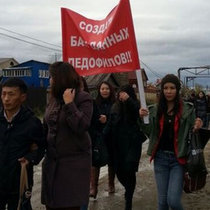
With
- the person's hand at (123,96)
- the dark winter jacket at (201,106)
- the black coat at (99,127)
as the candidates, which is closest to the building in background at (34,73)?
the dark winter jacket at (201,106)

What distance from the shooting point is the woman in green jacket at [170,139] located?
12.9 ft

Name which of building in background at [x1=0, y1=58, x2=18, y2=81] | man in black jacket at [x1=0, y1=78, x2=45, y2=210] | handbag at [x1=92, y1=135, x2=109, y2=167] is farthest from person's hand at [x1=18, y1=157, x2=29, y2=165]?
building in background at [x1=0, y1=58, x2=18, y2=81]

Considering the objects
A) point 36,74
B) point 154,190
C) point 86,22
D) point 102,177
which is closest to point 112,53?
point 86,22

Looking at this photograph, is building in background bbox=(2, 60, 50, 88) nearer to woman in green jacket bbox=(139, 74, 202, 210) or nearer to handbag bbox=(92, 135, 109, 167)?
handbag bbox=(92, 135, 109, 167)

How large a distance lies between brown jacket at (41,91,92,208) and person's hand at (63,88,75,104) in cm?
7

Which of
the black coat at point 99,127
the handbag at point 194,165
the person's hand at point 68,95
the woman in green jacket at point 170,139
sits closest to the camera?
the person's hand at point 68,95

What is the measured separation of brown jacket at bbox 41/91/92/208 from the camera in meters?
3.29

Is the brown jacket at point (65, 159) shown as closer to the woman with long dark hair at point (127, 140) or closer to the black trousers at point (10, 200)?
the black trousers at point (10, 200)

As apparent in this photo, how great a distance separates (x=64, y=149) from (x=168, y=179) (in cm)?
127

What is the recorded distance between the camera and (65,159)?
10.9 feet

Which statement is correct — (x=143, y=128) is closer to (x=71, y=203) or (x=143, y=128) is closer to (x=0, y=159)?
(x=71, y=203)

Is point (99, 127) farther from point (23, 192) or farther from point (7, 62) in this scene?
point (7, 62)

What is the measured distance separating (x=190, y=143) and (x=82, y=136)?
1168 mm

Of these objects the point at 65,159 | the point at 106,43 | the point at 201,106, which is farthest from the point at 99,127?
the point at 201,106
